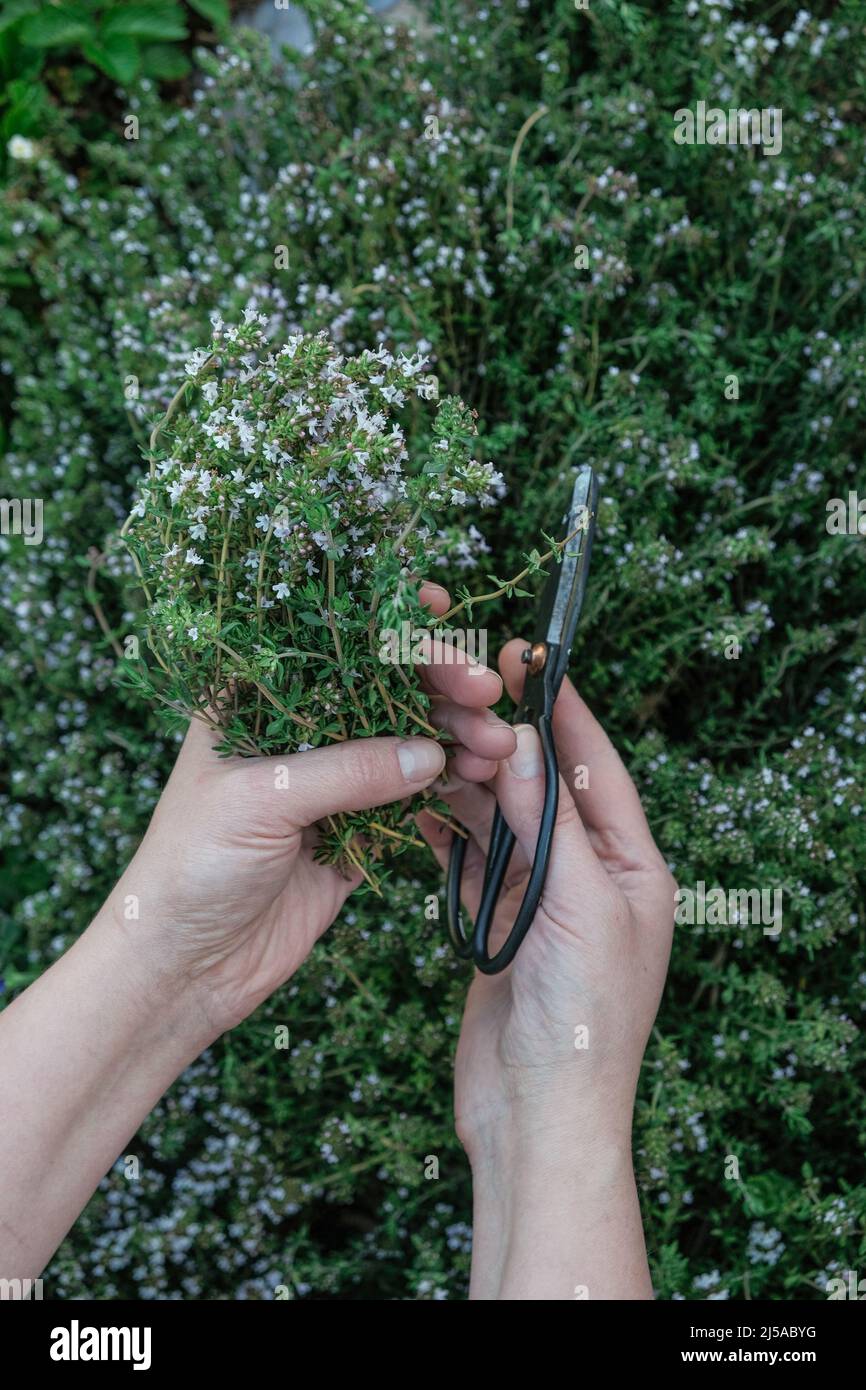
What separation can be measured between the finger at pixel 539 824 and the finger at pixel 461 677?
123 millimetres

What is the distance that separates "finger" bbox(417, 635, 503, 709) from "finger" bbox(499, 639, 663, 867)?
0.27 metres

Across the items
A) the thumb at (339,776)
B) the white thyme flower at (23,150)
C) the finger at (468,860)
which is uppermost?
the white thyme flower at (23,150)

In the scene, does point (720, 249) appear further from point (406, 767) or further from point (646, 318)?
point (406, 767)

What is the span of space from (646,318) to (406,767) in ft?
4.98

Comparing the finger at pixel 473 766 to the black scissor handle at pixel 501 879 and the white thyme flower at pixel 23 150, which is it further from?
the white thyme flower at pixel 23 150

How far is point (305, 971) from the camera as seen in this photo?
2.52m

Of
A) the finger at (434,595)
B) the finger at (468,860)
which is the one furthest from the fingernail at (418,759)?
the finger at (468,860)

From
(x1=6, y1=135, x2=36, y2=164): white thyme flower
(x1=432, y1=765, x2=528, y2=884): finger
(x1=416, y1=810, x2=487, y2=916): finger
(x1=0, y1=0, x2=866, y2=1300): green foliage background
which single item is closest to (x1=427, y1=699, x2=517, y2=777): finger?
(x1=432, y1=765, x2=528, y2=884): finger

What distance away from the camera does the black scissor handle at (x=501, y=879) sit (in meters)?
1.76

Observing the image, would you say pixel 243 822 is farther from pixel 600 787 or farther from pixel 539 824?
pixel 600 787

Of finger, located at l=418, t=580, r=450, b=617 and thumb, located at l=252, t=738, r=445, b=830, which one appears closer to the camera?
thumb, located at l=252, t=738, r=445, b=830

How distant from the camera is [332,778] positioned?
66.4 inches

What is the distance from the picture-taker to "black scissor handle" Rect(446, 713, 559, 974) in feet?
5.78

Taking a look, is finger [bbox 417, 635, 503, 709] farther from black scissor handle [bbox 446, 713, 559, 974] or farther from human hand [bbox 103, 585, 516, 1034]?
black scissor handle [bbox 446, 713, 559, 974]
